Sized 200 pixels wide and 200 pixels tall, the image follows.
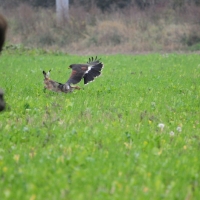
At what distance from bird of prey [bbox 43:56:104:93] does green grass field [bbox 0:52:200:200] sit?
50 centimetres

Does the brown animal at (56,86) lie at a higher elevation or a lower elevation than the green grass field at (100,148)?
lower

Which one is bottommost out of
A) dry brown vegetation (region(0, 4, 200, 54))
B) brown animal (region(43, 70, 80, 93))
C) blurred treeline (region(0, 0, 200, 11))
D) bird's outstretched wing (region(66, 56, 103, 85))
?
dry brown vegetation (region(0, 4, 200, 54))

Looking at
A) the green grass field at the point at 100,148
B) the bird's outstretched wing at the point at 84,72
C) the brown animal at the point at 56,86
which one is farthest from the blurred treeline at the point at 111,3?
the green grass field at the point at 100,148

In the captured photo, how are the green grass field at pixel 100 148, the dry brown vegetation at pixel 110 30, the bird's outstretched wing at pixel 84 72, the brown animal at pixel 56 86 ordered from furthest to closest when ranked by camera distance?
the dry brown vegetation at pixel 110 30 < the bird's outstretched wing at pixel 84 72 < the brown animal at pixel 56 86 < the green grass field at pixel 100 148

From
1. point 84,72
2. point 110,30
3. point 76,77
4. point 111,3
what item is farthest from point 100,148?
point 111,3

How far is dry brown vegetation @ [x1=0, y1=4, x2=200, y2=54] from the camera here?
4044cm

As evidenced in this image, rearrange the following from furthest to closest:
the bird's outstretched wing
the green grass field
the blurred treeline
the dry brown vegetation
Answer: the blurred treeline → the dry brown vegetation → the bird's outstretched wing → the green grass field

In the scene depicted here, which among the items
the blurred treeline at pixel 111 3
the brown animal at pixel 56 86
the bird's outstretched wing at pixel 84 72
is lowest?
the brown animal at pixel 56 86

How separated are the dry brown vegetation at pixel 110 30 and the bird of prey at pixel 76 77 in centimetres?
2640

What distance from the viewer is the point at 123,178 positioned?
448cm

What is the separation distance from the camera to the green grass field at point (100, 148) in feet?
13.7

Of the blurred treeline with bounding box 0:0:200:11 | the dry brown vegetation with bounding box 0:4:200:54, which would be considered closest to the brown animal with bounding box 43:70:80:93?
the dry brown vegetation with bounding box 0:4:200:54

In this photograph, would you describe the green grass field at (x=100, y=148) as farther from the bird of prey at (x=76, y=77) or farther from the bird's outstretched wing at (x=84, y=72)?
the bird's outstretched wing at (x=84, y=72)

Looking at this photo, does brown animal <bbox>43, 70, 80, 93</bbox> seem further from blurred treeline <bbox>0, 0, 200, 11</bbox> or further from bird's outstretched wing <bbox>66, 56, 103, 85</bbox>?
blurred treeline <bbox>0, 0, 200, 11</bbox>
